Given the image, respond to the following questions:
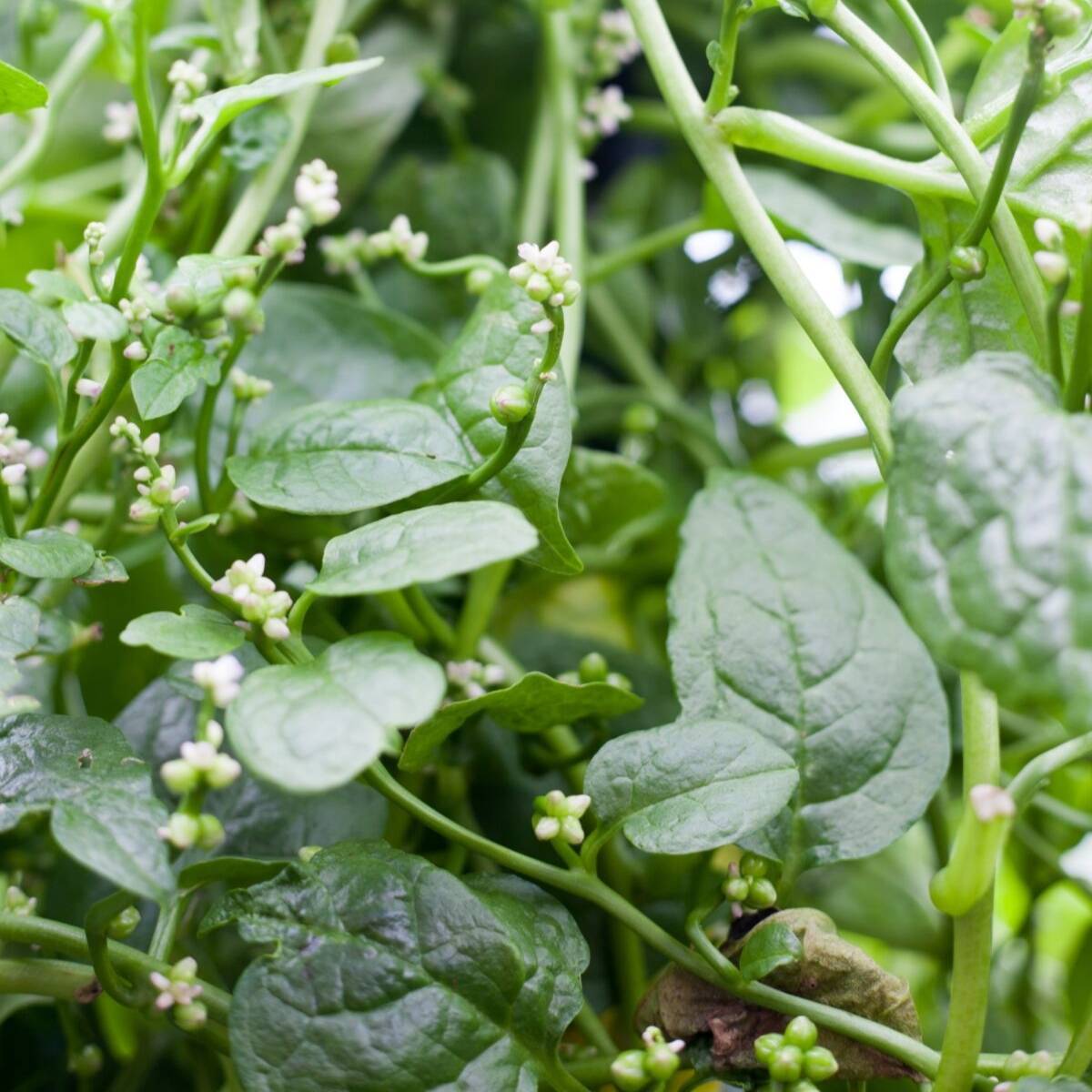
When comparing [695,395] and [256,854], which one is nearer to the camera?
[256,854]

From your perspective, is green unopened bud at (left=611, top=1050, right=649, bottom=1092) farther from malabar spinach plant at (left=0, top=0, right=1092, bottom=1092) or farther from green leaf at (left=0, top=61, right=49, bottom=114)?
green leaf at (left=0, top=61, right=49, bottom=114)

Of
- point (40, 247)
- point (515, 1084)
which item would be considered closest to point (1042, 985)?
point (515, 1084)

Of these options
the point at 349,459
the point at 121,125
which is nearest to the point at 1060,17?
the point at 349,459

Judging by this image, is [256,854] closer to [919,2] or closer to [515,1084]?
[515,1084]

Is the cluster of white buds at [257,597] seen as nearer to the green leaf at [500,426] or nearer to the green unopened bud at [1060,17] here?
the green leaf at [500,426]

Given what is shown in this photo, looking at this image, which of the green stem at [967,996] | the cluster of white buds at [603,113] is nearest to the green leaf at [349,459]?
the green stem at [967,996]

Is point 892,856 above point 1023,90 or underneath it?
underneath
